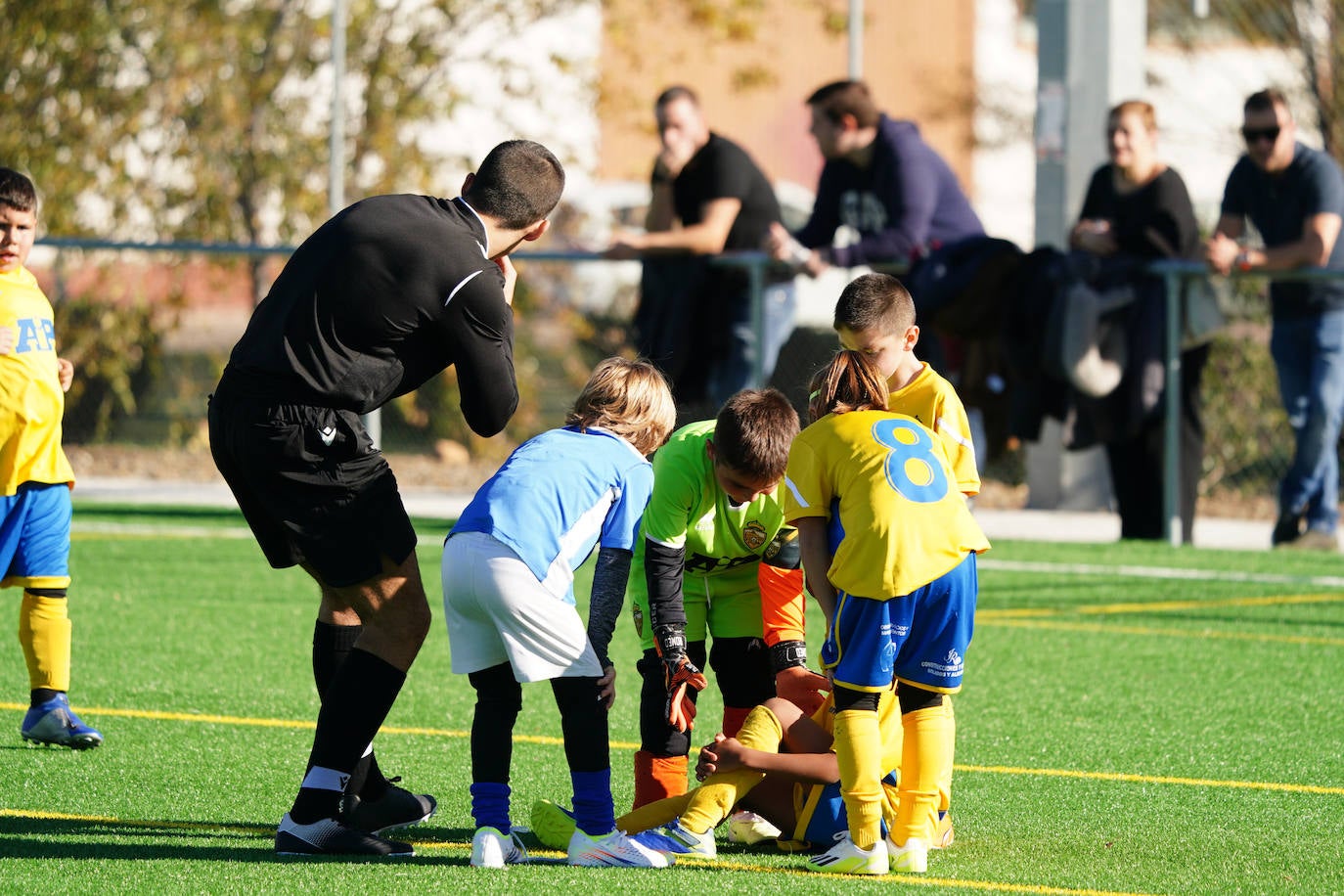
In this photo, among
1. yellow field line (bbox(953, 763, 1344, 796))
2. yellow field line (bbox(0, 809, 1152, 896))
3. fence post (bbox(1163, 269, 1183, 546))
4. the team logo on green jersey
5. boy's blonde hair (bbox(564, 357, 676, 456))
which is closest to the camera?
yellow field line (bbox(0, 809, 1152, 896))

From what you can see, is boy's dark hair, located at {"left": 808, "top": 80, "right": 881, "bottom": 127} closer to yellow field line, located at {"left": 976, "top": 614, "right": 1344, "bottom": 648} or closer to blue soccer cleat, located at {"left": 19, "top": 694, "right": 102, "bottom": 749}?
yellow field line, located at {"left": 976, "top": 614, "right": 1344, "bottom": 648}

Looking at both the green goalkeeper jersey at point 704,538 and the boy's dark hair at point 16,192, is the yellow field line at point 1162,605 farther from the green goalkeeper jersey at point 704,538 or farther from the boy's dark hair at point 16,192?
the boy's dark hair at point 16,192

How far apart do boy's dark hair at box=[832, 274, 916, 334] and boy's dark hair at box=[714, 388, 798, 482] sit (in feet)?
1.07

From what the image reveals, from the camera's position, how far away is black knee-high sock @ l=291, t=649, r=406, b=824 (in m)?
4.70

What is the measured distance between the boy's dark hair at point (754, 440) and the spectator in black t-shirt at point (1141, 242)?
5971mm

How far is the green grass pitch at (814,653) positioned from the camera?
4.55 metres

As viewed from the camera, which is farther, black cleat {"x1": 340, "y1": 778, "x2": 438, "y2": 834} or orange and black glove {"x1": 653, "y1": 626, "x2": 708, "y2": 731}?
black cleat {"x1": 340, "y1": 778, "x2": 438, "y2": 834}

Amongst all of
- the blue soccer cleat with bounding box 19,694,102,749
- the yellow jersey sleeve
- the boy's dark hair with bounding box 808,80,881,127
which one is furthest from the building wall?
the blue soccer cleat with bounding box 19,694,102,749

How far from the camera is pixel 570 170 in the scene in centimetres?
1819

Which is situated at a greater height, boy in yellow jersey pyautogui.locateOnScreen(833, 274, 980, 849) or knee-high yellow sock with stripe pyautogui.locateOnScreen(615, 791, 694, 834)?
boy in yellow jersey pyautogui.locateOnScreen(833, 274, 980, 849)

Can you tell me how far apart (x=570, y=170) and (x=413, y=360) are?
13557 mm

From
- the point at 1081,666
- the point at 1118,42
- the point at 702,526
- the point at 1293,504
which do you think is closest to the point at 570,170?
the point at 1118,42

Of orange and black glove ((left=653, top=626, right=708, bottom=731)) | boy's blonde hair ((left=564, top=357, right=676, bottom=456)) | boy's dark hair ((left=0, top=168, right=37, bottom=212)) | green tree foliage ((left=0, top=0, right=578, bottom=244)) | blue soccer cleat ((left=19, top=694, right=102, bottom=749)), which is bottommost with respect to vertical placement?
blue soccer cleat ((left=19, top=694, right=102, bottom=749))

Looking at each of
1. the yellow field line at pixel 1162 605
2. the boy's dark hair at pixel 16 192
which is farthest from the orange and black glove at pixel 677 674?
the yellow field line at pixel 1162 605
